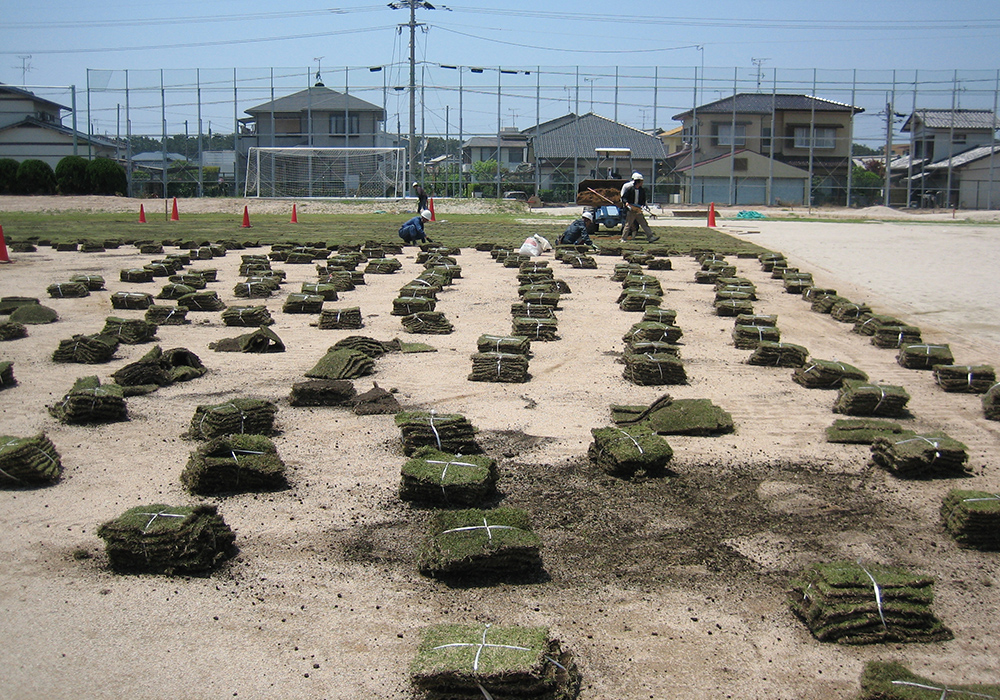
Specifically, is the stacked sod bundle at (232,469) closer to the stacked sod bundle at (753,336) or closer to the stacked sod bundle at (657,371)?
the stacked sod bundle at (657,371)

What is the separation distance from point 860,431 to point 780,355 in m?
3.11

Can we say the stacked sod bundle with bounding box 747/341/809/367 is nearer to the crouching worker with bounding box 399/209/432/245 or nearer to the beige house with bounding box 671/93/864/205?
the crouching worker with bounding box 399/209/432/245

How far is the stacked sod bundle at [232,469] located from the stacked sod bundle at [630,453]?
257 centimetres

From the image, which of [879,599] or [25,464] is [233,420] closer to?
[25,464]

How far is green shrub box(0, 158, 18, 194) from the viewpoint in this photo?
159 ft

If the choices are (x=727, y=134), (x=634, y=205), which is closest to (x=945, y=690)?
(x=634, y=205)

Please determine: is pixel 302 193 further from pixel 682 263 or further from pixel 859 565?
pixel 859 565

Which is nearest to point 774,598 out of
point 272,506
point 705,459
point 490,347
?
point 705,459

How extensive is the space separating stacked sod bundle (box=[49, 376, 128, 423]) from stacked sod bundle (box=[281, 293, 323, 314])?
6260 millimetres

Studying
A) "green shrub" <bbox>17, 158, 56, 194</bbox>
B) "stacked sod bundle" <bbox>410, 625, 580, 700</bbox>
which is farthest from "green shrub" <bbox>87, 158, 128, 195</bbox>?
"stacked sod bundle" <bbox>410, 625, 580, 700</bbox>

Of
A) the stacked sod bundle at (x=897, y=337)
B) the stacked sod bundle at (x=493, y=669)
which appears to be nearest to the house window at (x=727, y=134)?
the stacked sod bundle at (x=897, y=337)

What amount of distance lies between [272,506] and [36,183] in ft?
164

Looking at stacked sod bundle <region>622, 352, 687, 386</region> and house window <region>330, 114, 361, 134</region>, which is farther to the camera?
house window <region>330, 114, 361, 134</region>

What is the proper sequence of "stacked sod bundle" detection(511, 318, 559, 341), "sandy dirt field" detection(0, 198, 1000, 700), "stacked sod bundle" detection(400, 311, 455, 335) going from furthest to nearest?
"stacked sod bundle" detection(400, 311, 455, 335) < "stacked sod bundle" detection(511, 318, 559, 341) < "sandy dirt field" detection(0, 198, 1000, 700)
